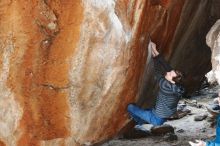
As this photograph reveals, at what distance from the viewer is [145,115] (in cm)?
672

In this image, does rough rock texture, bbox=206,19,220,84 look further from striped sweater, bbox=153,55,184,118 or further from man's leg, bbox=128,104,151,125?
man's leg, bbox=128,104,151,125

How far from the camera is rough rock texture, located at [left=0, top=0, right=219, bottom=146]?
5.59m

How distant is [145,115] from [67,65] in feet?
5.79

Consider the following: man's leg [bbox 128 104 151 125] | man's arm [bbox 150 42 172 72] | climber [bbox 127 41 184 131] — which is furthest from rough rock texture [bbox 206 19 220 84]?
man's leg [bbox 128 104 151 125]

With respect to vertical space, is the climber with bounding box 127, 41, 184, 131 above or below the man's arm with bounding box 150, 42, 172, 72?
below

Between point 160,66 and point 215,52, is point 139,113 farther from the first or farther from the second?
point 215,52

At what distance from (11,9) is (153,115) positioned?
9.81 ft

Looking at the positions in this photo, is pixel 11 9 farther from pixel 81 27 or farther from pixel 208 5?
pixel 208 5

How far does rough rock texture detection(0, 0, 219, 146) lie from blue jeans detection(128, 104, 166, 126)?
22cm

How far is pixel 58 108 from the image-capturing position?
6180mm

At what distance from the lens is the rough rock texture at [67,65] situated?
5586 mm

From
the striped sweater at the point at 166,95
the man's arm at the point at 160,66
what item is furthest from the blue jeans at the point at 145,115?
the man's arm at the point at 160,66

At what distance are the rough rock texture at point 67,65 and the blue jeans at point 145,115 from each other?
0.22 m

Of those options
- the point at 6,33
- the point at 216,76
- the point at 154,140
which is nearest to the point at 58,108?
the point at 6,33
